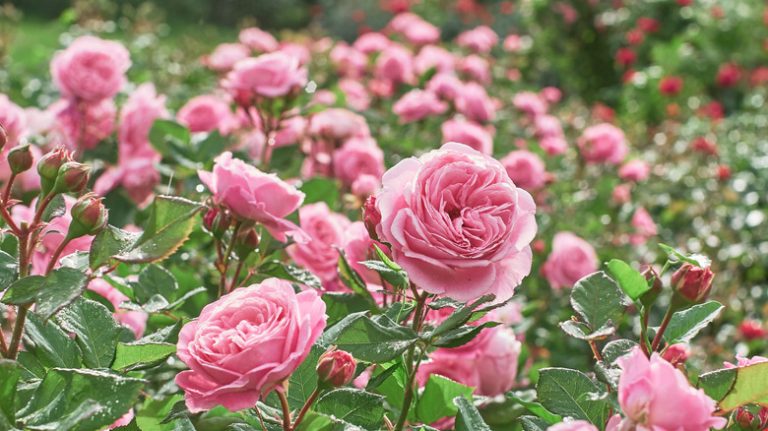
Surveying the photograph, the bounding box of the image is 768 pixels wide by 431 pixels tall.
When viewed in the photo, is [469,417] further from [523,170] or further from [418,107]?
[418,107]

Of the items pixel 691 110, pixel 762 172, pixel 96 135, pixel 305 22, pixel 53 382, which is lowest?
pixel 305 22

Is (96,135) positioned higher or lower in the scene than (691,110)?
higher

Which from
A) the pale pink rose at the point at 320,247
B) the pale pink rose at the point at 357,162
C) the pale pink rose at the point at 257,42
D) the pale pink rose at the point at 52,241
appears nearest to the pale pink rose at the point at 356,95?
the pale pink rose at the point at 257,42

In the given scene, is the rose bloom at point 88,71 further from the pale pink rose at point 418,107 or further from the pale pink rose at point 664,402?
the pale pink rose at point 664,402

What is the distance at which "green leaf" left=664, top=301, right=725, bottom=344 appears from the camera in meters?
0.66

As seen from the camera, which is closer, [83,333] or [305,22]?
[83,333]

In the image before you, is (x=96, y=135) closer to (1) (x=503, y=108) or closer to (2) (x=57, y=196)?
(2) (x=57, y=196)

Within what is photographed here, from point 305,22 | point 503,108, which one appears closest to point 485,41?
point 503,108

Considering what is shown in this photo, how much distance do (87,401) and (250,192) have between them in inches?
10.5

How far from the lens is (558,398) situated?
25.3 inches

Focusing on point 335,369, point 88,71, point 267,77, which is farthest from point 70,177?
point 88,71

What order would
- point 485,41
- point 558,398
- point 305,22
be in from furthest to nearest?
point 305,22 → point 485,41 → point 558,398

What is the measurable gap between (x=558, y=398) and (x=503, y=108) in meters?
2.58

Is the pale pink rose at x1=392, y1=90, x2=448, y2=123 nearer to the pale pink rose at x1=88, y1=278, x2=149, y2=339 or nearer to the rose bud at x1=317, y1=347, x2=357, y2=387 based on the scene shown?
the pale pink rose at x1=88, y1=278, x2=149, y2=339
